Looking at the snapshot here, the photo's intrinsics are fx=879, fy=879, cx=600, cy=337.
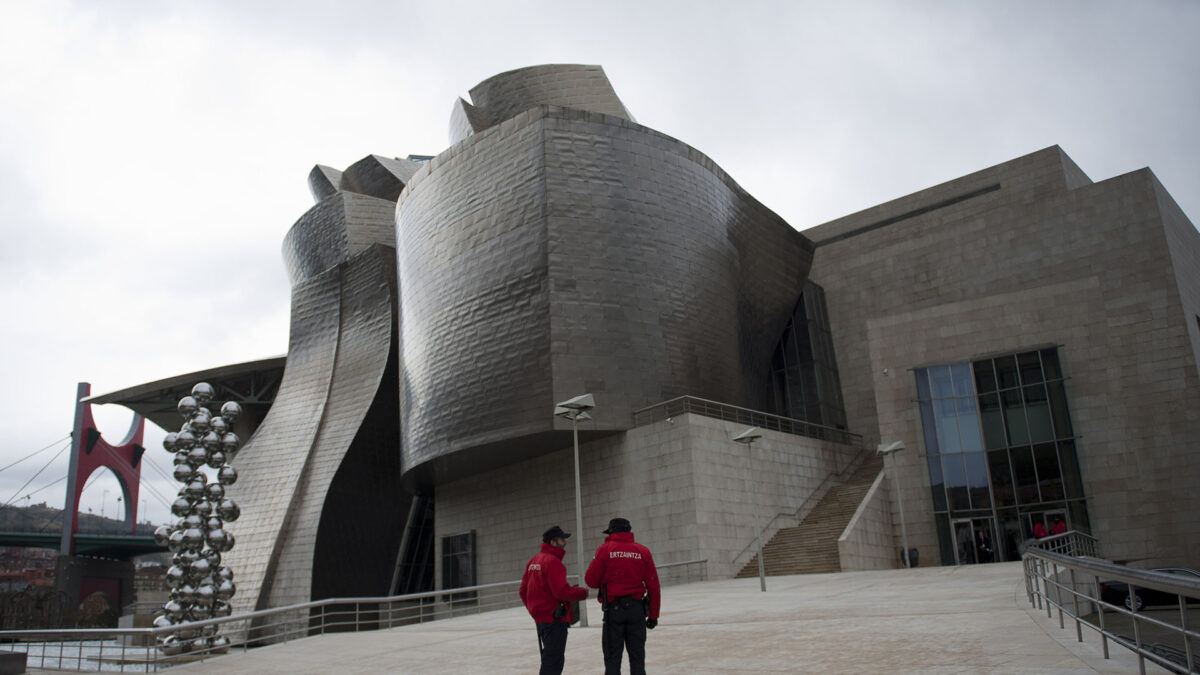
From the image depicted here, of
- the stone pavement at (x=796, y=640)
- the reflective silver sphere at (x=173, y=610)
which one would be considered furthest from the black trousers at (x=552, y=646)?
the reflective silver sphere at (x=173, y=610)

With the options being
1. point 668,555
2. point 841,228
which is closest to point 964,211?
point 841,228

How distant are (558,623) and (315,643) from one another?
28.9 ft

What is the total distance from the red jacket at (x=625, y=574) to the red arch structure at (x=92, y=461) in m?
63.2

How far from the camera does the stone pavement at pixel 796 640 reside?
6703 mm

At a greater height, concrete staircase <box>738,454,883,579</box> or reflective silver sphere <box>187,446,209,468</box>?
reflective silver sphere <box>187,446,209,468</box>

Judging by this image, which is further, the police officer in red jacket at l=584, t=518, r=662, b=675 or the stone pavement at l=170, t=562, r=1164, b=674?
the stone pavement at l=170, t=562, r=1164, b=674

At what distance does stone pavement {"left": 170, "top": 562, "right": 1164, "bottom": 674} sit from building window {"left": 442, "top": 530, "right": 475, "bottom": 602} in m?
13.1

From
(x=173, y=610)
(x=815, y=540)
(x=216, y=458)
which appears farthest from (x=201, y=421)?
(x=815, y=540)

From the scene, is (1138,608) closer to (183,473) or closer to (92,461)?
(183,473)

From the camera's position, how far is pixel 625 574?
6.12 metres

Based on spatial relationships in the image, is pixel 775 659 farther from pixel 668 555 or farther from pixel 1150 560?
pixel 1150 560

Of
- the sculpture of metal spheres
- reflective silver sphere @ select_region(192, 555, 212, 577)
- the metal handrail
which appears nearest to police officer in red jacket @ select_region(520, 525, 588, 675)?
the sculpture of metal spheres

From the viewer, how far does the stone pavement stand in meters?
6.70

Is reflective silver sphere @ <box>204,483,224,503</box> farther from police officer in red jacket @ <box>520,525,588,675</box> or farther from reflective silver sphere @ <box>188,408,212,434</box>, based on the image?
police officer in red jacket @ <box>520,525,588,675</box>
